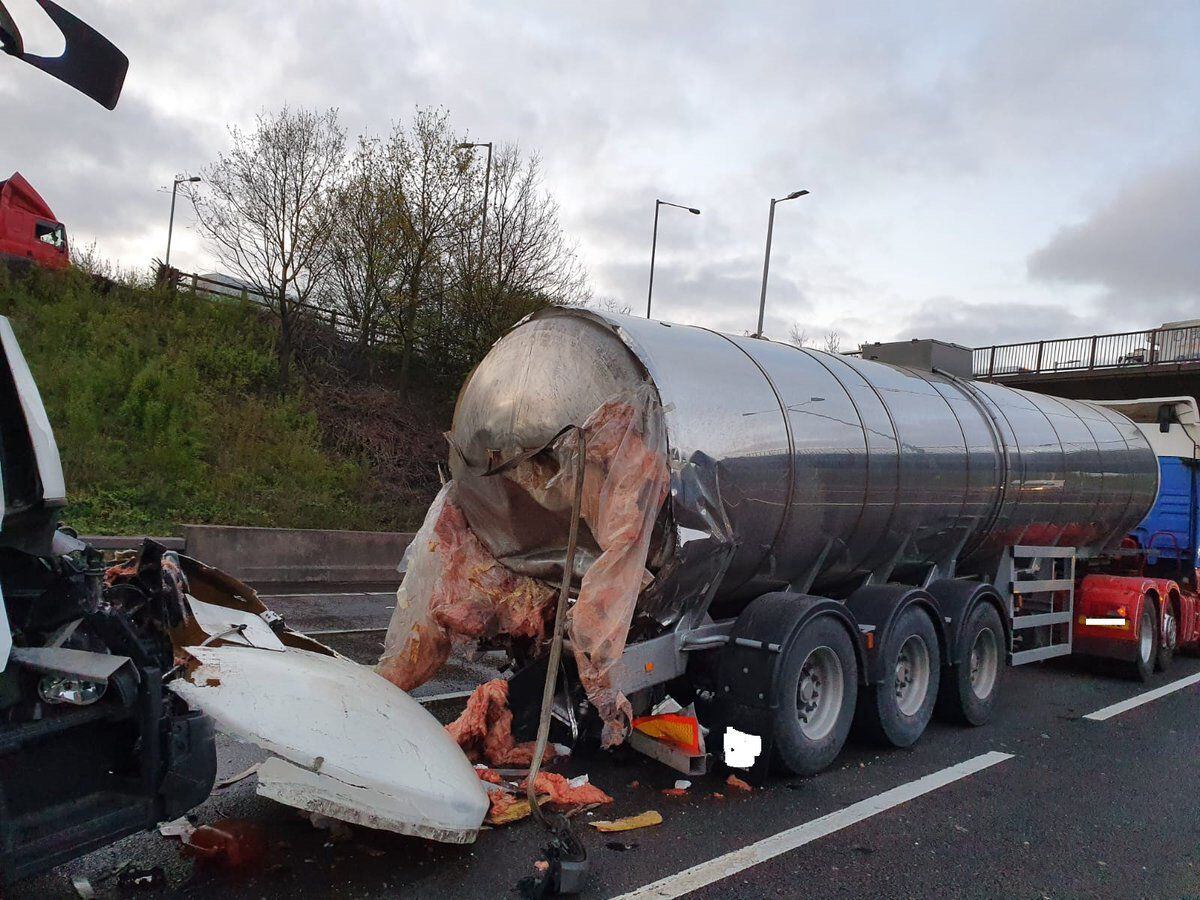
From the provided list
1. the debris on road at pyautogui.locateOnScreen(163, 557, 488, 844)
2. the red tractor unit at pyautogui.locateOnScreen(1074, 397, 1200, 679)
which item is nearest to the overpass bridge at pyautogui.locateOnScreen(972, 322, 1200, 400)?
the red tractor unit at pyautogui.locateOnScreen(1074, 397, 1200, 679)

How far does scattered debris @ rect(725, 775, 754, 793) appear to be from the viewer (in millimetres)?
5469

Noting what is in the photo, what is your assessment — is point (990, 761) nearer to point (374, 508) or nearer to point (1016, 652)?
point (1016, 652)

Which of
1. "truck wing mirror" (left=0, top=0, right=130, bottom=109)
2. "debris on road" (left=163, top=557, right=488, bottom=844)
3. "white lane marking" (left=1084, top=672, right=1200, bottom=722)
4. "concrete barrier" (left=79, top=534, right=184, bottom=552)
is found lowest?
"white lane marking" (left=1084, top=672, right=1200, bottom=722)

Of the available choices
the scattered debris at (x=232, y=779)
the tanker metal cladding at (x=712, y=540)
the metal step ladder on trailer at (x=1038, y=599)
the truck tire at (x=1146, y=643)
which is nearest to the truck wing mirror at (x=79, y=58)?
the tanker metal cladding at (x=712, y=540)

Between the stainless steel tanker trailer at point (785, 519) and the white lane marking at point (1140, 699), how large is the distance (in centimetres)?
81

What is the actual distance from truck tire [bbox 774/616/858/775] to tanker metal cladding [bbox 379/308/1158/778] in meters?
0.01

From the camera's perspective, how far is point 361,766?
12.3ft

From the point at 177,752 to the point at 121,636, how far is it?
49cm

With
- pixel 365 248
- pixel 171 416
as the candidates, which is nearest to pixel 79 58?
pixel 171 416

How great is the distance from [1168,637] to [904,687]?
5.15 m

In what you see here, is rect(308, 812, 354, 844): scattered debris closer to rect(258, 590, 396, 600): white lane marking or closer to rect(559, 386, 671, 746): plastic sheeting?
rect(559, 386, 671, 746): plastic sheeting

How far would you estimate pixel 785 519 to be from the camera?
5.82 meters

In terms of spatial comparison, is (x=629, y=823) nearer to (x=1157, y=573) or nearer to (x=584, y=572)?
(x=584, y=572)

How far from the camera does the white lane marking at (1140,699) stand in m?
7.92
